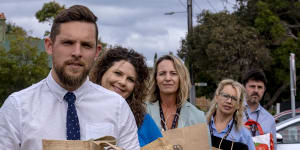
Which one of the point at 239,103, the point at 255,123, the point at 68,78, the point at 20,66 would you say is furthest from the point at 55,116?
the point at 20,66

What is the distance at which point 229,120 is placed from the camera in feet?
16.5

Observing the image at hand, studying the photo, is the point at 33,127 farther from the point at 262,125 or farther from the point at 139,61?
the point at 262,125

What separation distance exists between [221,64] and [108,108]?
23.4 m

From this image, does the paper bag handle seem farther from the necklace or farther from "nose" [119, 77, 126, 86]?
"nose" [119, 77, 126, 86]

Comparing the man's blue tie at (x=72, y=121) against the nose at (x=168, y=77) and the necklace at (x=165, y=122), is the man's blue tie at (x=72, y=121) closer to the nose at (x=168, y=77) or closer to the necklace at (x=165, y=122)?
the necklace at (x=165, y=122)

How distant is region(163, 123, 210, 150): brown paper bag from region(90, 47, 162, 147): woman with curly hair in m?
0.34

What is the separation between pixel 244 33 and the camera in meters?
25.3

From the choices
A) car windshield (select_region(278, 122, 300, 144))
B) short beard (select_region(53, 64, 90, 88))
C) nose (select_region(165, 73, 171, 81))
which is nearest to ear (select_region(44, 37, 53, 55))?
short beard (select_region(53, 64, 90, 88))

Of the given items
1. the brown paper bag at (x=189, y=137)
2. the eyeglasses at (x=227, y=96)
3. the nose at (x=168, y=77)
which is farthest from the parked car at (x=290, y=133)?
the brown paper bag at (x=189, y=137)

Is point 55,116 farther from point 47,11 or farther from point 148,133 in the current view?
point 47,11

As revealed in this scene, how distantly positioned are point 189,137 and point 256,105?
2132mm

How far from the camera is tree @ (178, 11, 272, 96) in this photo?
25125 millimetres

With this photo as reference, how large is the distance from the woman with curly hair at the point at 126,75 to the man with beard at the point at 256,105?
2145 mm

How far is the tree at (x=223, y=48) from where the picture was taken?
2512cm
